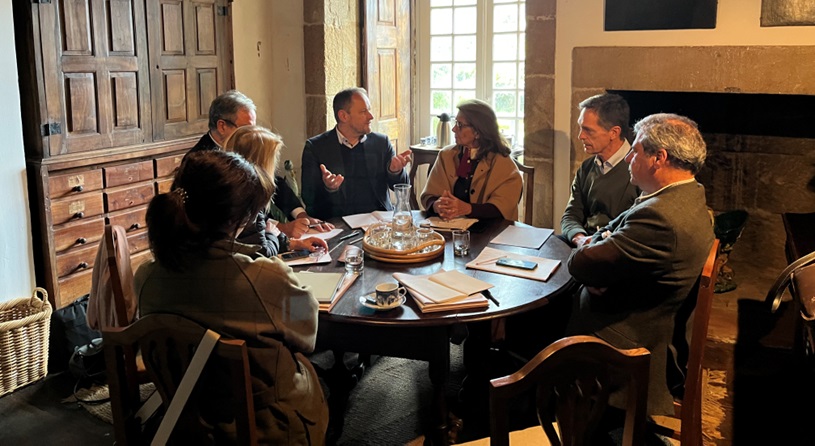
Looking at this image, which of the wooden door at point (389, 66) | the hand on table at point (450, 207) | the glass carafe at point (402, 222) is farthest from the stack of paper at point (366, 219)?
the wooden door at point (389, 66)

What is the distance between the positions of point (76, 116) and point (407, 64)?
2.46 metres

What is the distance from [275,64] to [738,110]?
9.56 feet

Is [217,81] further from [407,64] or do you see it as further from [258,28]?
[407,64]

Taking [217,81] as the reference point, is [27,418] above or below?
below

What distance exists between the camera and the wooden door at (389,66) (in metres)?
4.80

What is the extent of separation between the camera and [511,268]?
2436 millimetres

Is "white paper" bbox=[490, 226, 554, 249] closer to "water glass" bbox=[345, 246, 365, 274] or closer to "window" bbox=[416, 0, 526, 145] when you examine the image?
"water glass" bbox=[345, 246, 365, 274]

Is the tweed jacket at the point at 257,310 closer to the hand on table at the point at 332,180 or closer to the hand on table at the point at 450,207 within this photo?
the hand on table at the point at 450,207

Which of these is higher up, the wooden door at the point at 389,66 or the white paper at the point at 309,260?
the wooden door at the point at 389,66

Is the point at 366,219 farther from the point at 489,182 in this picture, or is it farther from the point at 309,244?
the point at 489,182

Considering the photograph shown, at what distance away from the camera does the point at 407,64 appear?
5246 millimetres

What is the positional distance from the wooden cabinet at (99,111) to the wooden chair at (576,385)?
86.8 inches

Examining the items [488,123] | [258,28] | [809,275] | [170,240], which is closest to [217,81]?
[258,28]

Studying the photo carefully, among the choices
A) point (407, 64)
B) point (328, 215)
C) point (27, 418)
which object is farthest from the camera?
point (407, 64)
